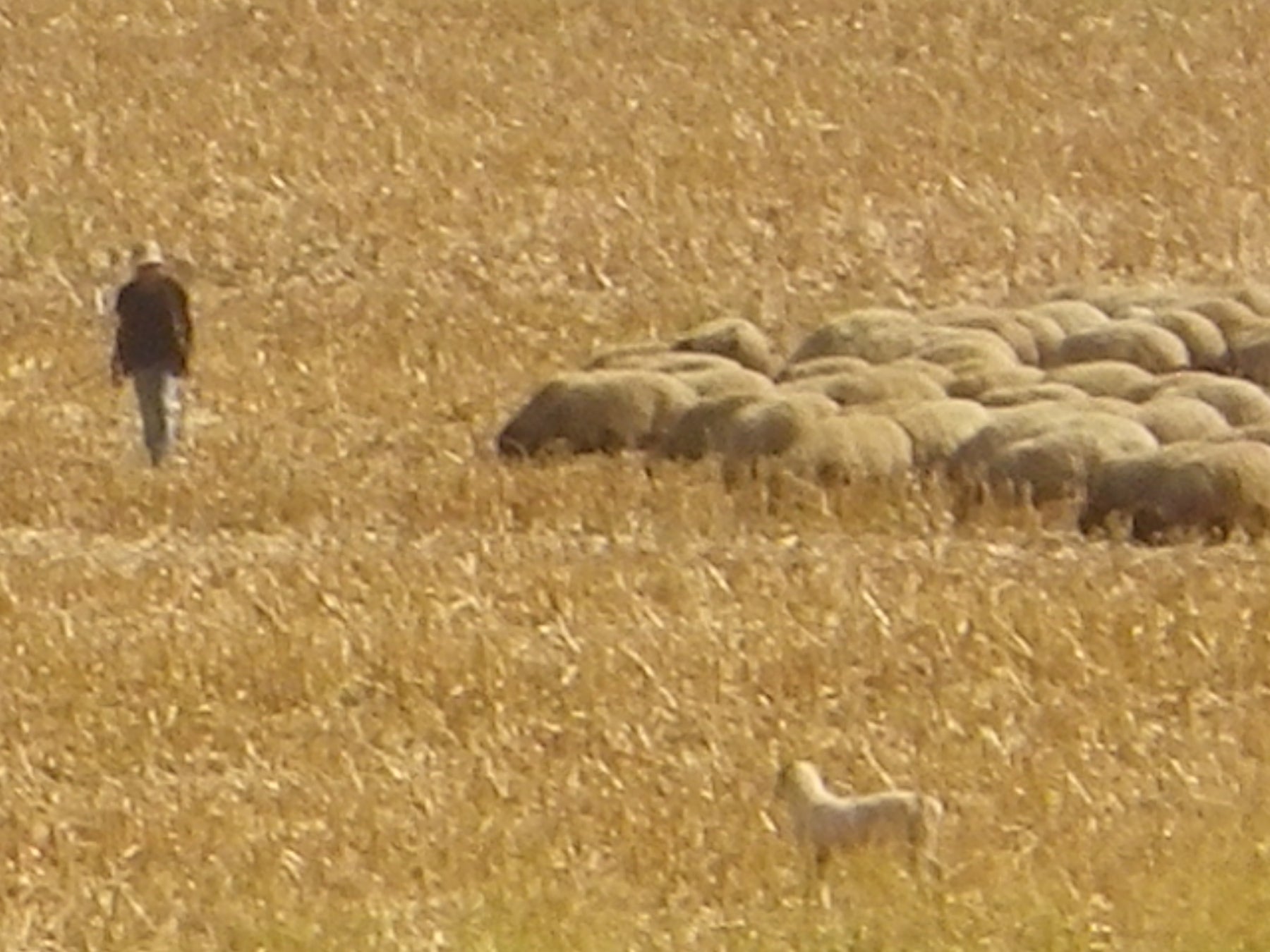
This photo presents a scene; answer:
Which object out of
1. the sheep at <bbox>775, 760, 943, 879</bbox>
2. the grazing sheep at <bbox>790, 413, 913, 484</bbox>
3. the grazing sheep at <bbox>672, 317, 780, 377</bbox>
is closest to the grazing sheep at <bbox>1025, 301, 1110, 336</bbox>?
the grazing sheep at <bbox>672, 317, 780, 377</bbox>

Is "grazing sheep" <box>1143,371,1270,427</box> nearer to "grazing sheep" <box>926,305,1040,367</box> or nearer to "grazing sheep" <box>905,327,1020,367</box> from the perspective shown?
"grazing sheep" <box>905,327,1020,367</box>

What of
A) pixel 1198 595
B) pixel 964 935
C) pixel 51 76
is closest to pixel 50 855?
pixel 964 935

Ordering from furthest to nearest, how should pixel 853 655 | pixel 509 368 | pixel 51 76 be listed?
1. pixel 51 76
2. pixel 509 368
3. pixel 853 655

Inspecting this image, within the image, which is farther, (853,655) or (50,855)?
(853,655)

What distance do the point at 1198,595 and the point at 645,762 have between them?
327cm

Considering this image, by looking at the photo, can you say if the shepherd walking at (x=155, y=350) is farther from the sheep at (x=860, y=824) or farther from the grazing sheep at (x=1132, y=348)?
the sheep at (x=860, y=824)

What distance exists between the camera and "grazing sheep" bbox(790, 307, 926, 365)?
2017 cm

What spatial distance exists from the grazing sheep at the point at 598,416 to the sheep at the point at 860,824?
8.19m

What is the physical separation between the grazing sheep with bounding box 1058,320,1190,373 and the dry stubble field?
117 inches

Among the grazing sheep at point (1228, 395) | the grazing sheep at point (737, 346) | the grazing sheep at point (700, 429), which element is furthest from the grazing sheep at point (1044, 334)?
the grazing sheep at point (700, 429)

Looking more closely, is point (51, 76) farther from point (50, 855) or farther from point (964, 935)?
point (964, 935)

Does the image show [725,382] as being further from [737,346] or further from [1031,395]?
[737,346]

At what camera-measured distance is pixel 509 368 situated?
2184 cm

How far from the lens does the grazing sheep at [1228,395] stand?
697 inches
